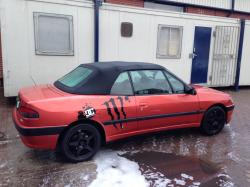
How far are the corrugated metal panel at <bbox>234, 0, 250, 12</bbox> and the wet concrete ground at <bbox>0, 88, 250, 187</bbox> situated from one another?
9.32m

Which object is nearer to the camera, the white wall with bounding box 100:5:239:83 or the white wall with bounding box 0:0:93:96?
the white wall with bounding box 0:0:93:96

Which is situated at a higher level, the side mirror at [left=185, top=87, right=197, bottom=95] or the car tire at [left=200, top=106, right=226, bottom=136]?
the side mirror at [left=185, top=87, right=197, bottom=95]

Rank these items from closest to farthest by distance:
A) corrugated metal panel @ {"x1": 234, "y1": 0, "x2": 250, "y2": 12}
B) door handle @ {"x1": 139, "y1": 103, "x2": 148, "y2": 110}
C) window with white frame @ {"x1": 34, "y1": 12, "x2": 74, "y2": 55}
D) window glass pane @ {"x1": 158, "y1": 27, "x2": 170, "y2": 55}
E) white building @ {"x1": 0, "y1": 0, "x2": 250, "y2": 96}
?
1. door handle @ {"x1": 139, "y1": 103, "x2": 148, "y2": 110}
2. white building @ {"x1": 0, "y1": 0, "x2": 250, "y2": 96}
3. window with white frame @ {"x1": 34, "y1": 12, "x2": 74, "y2": 55}
4. window glass pane @ {"x1": 158, "y1": 27, "x2": 170, "y2": 55}
5. corrugated metal panel @ {"x1": 234, "y1": 0, "x2": 250, "y2": 12}

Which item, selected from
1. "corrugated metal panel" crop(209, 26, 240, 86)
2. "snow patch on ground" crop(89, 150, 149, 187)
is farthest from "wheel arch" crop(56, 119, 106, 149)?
"corrugated metal panel" crop(209, 26, 240, 86)

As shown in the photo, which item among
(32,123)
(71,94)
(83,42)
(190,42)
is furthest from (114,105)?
(190,42)

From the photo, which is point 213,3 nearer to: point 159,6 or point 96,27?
point 159,6

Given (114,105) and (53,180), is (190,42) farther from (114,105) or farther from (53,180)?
(53,180)

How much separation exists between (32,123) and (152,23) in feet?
18.4

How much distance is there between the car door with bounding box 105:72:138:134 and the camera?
4.11 meters

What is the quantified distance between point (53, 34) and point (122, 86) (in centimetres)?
345

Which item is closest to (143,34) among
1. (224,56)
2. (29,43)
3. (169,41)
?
(169,41)

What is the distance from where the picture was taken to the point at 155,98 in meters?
4.52

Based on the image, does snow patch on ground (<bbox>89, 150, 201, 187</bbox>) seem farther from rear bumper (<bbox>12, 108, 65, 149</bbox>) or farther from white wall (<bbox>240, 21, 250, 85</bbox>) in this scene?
white wall (<bbox>240, 21, 250, 85</bbox>)

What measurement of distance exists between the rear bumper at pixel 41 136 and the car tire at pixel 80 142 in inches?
6.0
